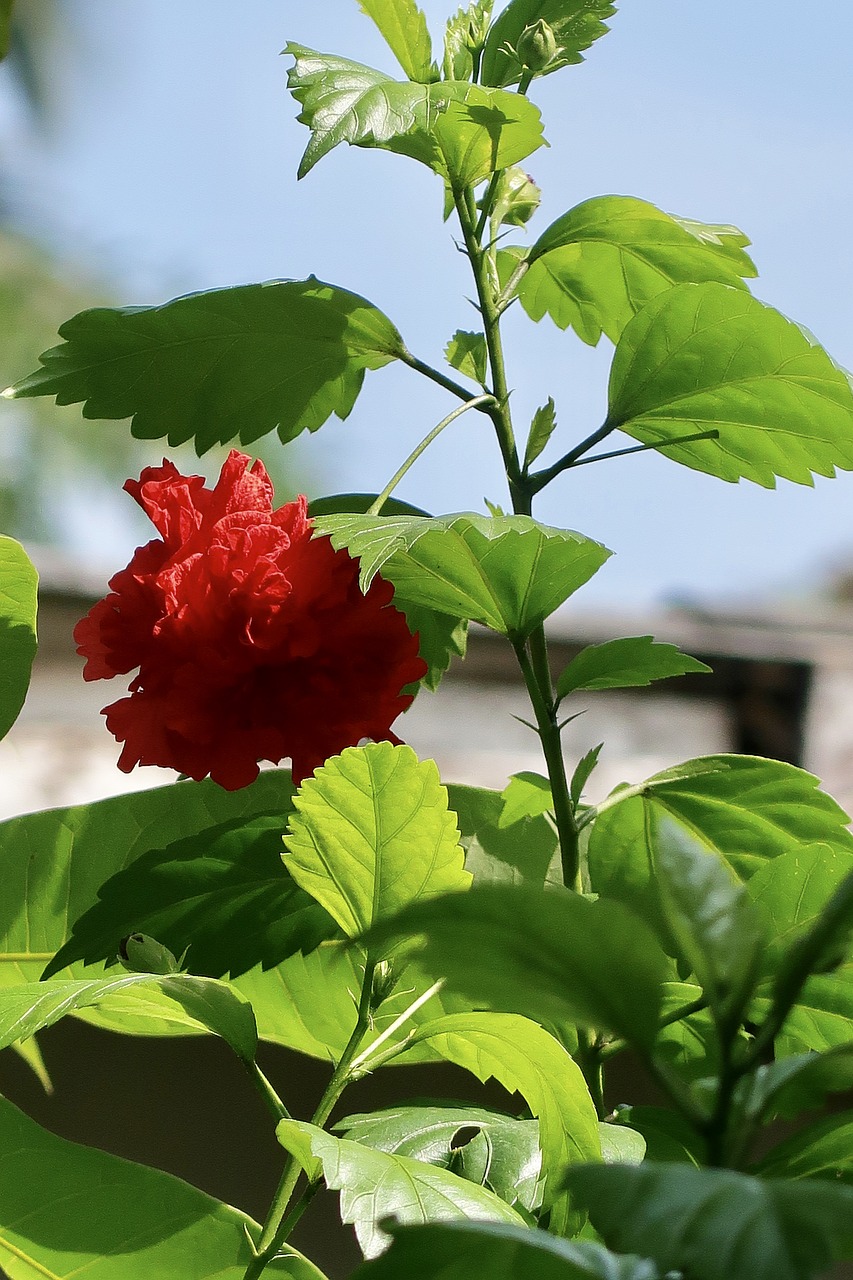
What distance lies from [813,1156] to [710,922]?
13 centimetres

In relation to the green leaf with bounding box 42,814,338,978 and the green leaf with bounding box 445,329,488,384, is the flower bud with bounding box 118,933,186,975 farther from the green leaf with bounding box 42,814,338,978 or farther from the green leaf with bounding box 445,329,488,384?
the green leaf with bounding box 445,329,488,384

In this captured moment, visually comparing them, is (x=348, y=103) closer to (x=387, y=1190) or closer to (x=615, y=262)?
(x=615, y=262)

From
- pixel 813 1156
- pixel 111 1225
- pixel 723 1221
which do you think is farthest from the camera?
pixel 111 1225

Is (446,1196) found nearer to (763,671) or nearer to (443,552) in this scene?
(443,552)

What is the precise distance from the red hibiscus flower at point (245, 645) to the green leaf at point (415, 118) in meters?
0.10

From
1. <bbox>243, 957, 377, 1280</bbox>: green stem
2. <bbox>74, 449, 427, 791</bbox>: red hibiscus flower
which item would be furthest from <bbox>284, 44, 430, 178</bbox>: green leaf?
<bbox>243, 957, 377, 1280</bbox>: green stem

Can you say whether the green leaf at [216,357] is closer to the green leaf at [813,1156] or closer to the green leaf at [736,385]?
the green leaf at [736,385]

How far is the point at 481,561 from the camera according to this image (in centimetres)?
31

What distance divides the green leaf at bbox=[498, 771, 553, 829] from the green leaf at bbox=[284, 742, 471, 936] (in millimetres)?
99

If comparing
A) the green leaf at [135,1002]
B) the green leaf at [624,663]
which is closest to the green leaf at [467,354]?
the green leaf at [624,663]

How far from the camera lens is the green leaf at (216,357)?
1.17ft

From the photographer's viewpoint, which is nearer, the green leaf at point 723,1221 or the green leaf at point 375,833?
the green leaf at point 723,1221

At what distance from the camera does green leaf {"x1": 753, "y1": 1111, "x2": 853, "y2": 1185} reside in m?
0.20

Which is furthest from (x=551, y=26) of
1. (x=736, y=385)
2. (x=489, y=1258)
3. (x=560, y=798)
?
(x=489, y=1258)
